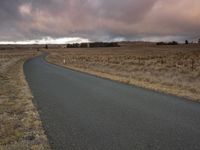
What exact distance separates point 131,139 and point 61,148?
1.53m

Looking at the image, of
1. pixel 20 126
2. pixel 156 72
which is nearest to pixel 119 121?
pixel 20 126

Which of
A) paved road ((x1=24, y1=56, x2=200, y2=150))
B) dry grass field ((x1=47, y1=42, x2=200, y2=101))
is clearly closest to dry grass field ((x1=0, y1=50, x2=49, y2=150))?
paved road ((x1=24, y1=56, x2=200, y2=150))

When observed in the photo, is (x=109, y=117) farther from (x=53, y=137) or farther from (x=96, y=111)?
(x=53, y=137)

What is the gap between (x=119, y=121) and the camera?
813 cm

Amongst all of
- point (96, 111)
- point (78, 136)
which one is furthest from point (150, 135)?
point (96, 111)

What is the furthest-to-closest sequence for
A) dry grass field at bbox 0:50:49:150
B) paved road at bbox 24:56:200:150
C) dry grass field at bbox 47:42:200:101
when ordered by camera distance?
dry grass field at bbox 47:42:200:101 < dry grass field at bbox 0:50:49:150 < paved road at bbox 24:56:200:150

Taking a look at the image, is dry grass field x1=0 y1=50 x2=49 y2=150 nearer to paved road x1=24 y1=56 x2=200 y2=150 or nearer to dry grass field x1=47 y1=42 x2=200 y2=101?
paved road x1=24 y1=56 x2=200 y2=150

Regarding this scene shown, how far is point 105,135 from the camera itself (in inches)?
268

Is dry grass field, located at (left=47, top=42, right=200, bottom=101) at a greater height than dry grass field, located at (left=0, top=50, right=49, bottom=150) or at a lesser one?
lesser

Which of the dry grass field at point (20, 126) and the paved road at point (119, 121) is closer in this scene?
the paved road at point (119, 121)

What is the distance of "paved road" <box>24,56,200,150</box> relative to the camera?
6.19m

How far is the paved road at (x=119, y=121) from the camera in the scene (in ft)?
20.3

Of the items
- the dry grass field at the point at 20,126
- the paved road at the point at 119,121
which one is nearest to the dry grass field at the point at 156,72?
the paved road at the point at 119,121

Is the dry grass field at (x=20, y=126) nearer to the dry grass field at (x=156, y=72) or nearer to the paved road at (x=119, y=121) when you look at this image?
the paved road at (x=119, y=121)
